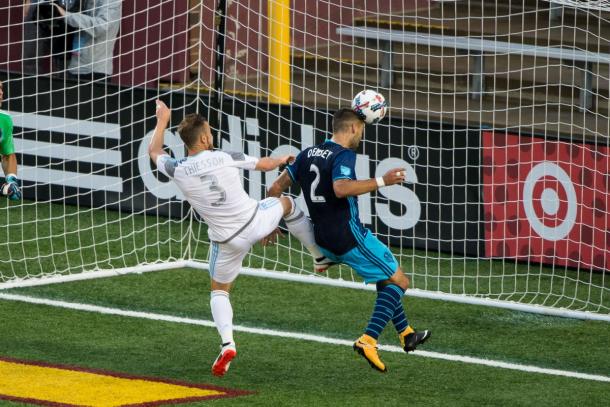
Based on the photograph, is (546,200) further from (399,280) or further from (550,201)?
(399,280)

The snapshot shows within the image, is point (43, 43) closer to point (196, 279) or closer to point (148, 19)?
point (148, 19)

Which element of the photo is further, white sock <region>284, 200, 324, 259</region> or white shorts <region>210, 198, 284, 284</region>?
white sock <region>284, 200, 324, 259</region>

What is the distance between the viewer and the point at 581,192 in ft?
42.7

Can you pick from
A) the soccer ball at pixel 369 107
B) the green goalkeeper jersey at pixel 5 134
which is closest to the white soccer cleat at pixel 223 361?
the soccer ball at pixel 369 107

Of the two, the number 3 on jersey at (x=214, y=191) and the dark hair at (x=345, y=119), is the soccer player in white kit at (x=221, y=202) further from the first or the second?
Answer: the dark hair at (x=345, y=119)

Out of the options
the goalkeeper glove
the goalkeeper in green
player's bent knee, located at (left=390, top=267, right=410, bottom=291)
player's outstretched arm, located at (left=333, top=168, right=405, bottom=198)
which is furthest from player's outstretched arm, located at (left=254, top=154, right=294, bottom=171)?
the goalkeeper in green

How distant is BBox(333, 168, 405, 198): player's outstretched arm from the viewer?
9.20 m

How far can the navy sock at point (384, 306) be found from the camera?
955 centimetres

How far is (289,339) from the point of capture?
423 inches

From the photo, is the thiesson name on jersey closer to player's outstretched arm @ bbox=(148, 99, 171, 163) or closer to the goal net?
the goal net

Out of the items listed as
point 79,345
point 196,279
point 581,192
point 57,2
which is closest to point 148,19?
point 57,2

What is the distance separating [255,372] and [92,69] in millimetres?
6050

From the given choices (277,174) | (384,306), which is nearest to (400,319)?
(384,306)

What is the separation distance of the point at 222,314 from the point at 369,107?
1611 mm
